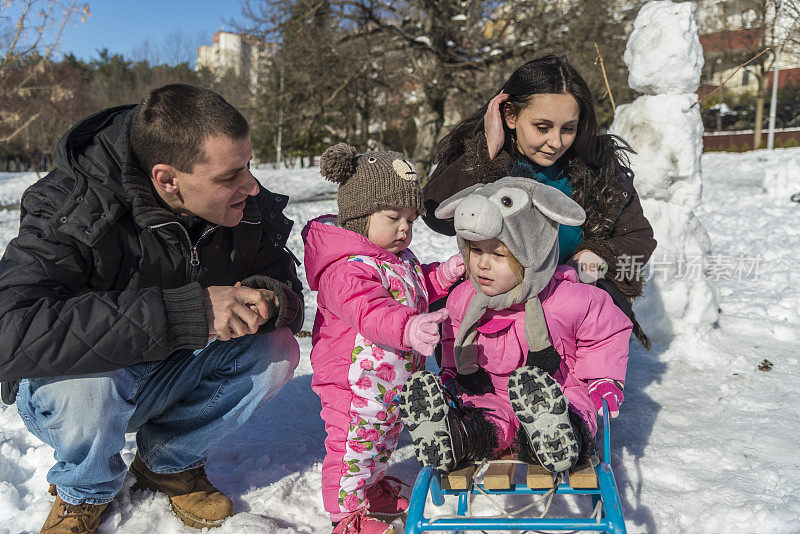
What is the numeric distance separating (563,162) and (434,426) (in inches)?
53.8

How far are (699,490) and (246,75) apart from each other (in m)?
26.9

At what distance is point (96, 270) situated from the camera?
1.74 m

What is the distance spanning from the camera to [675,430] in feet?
8.54

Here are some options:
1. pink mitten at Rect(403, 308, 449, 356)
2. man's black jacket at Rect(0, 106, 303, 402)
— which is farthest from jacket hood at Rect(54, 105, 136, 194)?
pink mitten at Rect(403, 308, 449, 356)

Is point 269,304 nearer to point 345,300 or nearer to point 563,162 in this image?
point 345,300

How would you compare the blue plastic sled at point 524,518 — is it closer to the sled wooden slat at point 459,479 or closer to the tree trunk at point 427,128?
the sled wooden slat at point 459,479

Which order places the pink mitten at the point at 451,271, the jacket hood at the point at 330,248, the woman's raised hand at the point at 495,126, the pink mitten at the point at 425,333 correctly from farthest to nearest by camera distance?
the woman's raised hand at the point at 495,126
the pink mitten at the point at 451,271
the jacket hood at the point at 330,248
the pink mitten at the point at 425,333

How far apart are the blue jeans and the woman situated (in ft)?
3.21

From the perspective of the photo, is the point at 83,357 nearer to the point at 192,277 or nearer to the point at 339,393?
the point at 192,277

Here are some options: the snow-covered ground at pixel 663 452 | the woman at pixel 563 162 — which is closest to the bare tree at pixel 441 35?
the snow-covered ground at pixel 663 452

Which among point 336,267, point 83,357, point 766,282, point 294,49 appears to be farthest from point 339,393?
point 294,49

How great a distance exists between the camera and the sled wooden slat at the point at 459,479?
1.57 meters

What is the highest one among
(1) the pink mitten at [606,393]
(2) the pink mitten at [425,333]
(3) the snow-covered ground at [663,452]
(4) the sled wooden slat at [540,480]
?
(2) the pink mitten at [425,333]

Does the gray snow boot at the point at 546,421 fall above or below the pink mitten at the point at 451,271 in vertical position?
below
